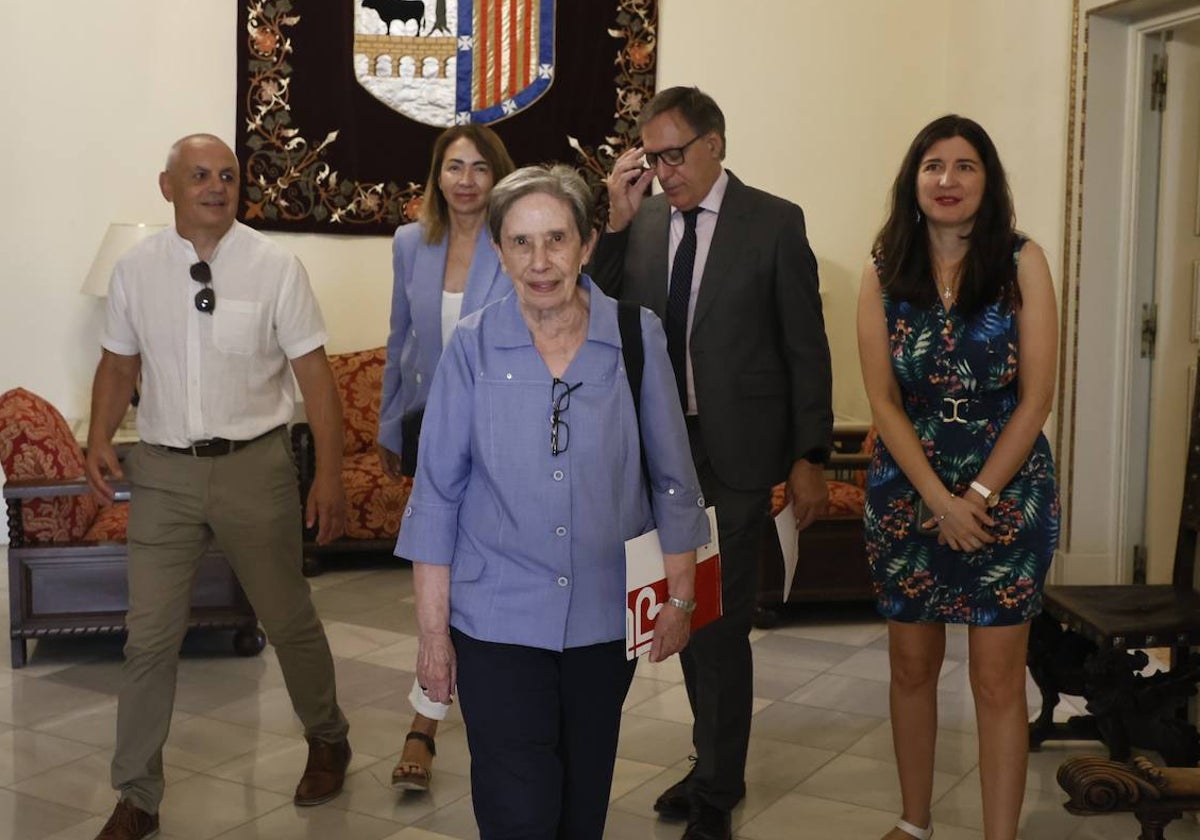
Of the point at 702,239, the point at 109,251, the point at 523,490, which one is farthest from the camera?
the point at 109,251

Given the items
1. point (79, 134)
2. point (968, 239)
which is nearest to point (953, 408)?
point (968, 239)

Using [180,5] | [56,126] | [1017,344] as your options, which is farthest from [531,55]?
[1017,344]

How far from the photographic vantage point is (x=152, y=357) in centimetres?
352

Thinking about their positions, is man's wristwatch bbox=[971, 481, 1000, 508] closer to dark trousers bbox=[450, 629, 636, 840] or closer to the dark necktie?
the dark necktie

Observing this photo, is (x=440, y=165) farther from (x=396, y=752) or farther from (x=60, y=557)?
(x=60, y=557)

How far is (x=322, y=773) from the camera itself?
150 inches

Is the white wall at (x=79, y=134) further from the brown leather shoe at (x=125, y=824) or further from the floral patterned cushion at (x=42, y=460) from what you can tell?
the brown leather shoe at (x=125, y=824)

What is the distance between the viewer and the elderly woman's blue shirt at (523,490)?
7.88 feet

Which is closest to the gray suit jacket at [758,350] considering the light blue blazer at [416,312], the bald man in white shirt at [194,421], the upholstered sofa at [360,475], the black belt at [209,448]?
the light blue blazer at [416,312]

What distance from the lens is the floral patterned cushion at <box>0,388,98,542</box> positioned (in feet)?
16.5

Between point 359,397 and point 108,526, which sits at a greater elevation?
point 359,397

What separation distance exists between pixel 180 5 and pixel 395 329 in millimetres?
3696

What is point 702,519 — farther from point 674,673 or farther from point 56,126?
A: point 56,126

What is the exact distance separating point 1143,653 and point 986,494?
1.14 m
